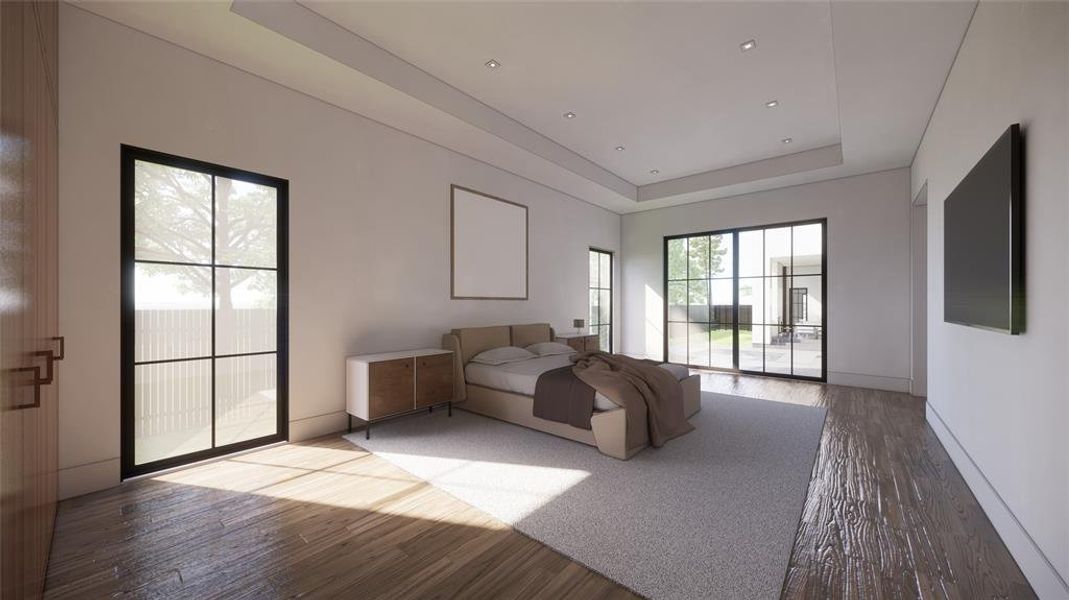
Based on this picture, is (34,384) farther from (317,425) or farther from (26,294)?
(317,425)

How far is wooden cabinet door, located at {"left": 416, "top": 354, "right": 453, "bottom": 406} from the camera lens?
3.88 m

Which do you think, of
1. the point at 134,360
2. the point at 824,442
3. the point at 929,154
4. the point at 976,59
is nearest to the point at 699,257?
the point at 929,154

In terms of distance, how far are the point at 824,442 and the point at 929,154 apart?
2.89 meters

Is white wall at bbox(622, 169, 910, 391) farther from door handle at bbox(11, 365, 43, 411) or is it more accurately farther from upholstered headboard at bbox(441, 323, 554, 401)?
door handle at bbox(11, 365, 43, 411)

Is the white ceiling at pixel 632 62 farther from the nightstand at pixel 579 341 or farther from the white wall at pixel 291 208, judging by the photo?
the nightstand at pixel 579 341

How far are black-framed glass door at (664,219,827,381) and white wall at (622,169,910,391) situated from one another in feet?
0.51

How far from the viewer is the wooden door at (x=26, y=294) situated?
1166mm

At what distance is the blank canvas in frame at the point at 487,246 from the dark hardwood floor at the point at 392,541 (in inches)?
100

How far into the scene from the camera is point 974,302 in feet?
7.85

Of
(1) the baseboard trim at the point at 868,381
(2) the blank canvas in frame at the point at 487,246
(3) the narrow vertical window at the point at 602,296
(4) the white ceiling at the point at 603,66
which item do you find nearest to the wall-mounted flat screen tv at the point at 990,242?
(4) the white ceiling at the point at 603,66

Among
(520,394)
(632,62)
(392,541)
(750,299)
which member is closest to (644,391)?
(520,394)

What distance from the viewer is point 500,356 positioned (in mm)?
4516

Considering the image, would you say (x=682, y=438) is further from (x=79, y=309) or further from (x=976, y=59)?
(x=79, y=309)

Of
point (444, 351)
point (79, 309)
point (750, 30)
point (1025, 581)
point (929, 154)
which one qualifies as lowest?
point (1025, 581)
